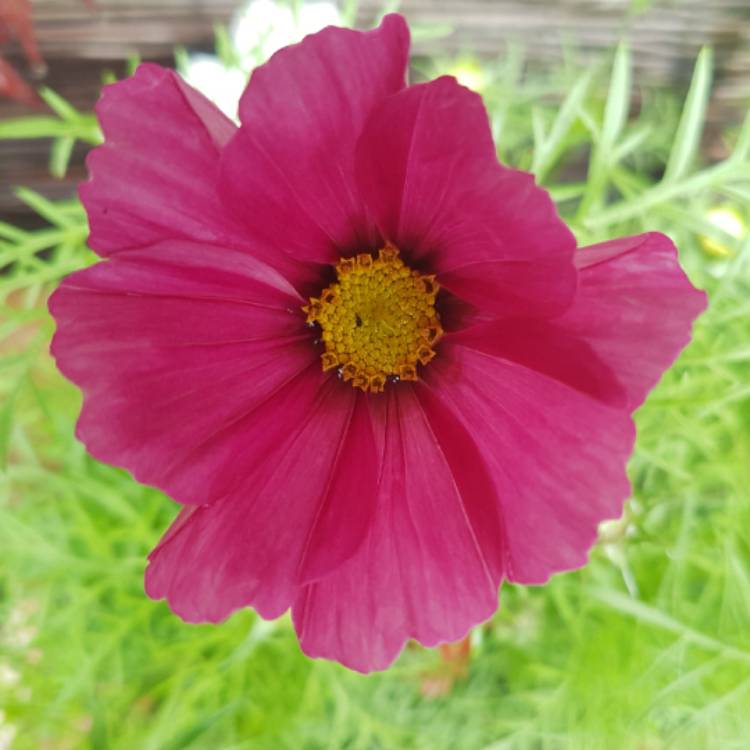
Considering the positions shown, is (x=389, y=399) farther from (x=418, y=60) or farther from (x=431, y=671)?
(x=418, y=60)

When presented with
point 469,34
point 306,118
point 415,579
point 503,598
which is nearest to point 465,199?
point 306,118

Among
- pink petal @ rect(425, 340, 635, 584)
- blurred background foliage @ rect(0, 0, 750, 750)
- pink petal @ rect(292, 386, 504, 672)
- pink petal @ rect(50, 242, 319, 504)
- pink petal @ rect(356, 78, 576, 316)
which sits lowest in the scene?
blurred background foliage @ rect(0, 0, 750, 750)

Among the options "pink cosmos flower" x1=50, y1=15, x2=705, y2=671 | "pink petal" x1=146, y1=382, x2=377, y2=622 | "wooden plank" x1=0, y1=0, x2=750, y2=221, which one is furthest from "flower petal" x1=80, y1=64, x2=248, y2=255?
"wooden plank" x1=0, y1=0, x2=750, y2=221

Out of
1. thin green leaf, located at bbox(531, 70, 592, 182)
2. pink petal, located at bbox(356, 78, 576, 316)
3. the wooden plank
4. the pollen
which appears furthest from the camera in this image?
the wooden plank

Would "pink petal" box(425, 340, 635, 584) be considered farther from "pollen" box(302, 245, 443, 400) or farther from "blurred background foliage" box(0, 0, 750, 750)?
"blurred background foliage" box(0, 0, 750, 750)

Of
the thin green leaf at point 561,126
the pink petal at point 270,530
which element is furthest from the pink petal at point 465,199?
the thin green leaf at point 561,126

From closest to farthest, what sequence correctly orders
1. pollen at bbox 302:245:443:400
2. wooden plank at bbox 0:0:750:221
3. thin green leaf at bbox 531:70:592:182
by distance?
pollen at bbox 302:245:443:400 < thin green leaf at bbox 531:70:592:182 < wooden plank at bbox 0:0:750:221

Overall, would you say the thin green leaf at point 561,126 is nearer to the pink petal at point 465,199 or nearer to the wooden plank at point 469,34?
the pink petal at point 465,199
